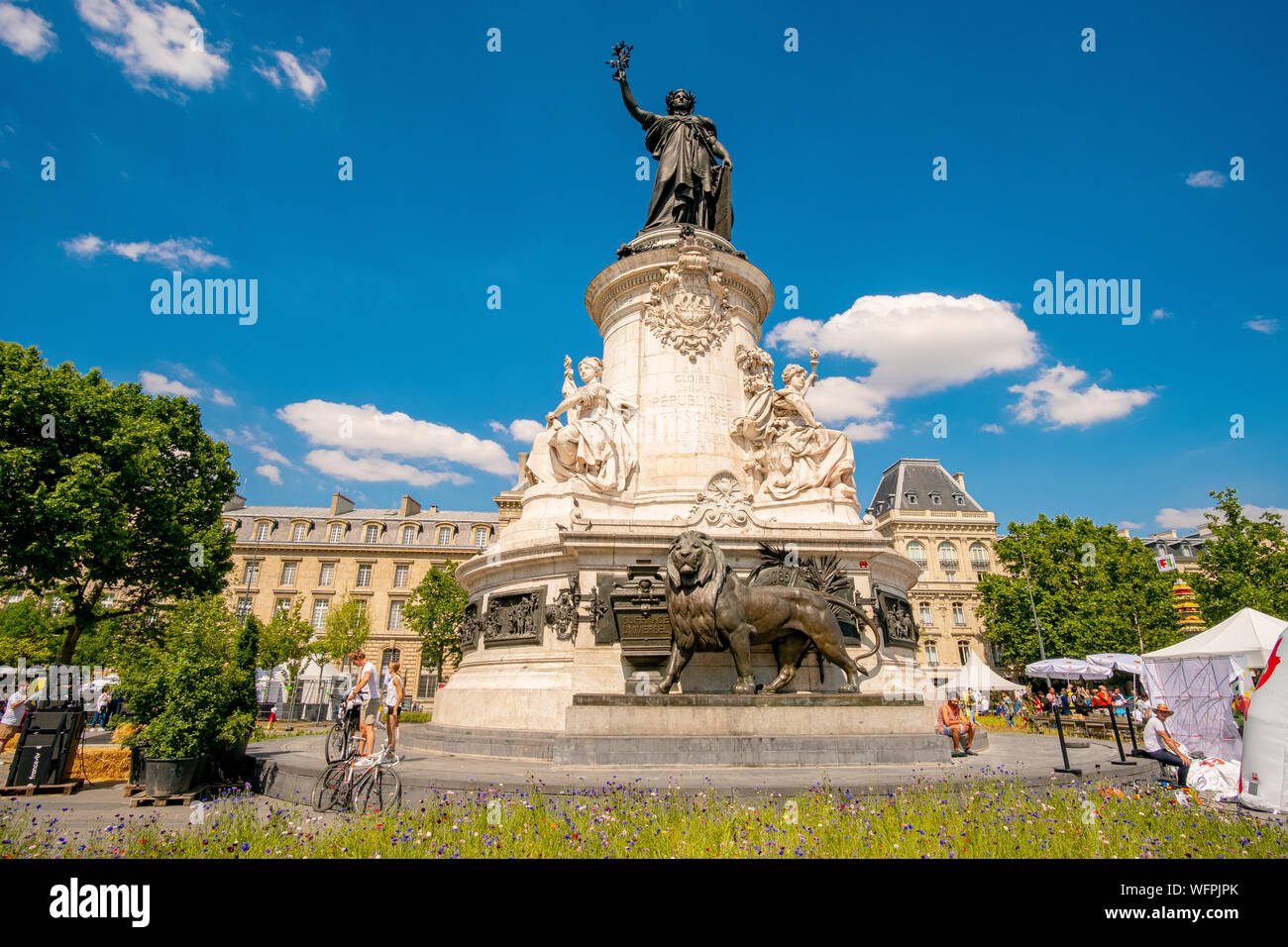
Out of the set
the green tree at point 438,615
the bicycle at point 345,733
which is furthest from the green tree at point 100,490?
the bicycle at point 345,733

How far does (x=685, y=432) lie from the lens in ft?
54.7

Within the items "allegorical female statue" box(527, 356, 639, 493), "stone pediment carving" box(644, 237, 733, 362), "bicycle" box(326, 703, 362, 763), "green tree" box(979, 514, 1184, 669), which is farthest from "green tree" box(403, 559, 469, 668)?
"green tree" box(979, 514, 1184, 669)

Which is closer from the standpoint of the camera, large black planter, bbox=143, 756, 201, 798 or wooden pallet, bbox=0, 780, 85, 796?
large black planter, bbox=143, 756, 201, 798

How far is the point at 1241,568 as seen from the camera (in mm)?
37062

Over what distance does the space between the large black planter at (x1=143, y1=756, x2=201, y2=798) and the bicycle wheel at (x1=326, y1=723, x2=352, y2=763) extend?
1.80 meters

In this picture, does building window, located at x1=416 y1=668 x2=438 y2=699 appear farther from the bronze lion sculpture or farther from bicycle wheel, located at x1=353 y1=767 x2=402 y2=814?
bicycle wheel, located at x1=353 y1=767 x2=402 y2=814

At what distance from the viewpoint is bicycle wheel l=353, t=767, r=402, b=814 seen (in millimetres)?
7023

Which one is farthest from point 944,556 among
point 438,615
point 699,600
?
point 699,600

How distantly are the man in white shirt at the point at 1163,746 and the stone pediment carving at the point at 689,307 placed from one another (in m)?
12.2

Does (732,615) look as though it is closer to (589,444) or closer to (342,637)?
(589,444)

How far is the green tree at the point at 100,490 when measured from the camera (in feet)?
74.5

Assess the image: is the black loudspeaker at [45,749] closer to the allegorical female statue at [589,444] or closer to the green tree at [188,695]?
the green tree at [188,695]
